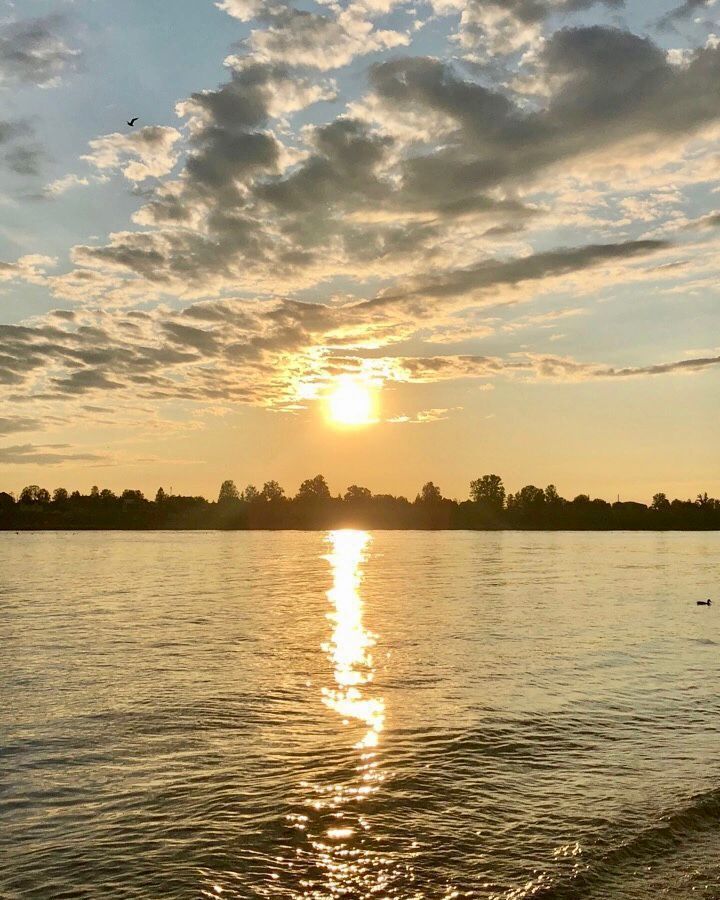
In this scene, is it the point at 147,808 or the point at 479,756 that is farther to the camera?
the point at 479,756

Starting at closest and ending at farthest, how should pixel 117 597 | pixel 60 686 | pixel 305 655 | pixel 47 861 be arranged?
pixel 47 861, pixel 60 686, pixel 305 655, pixel 117 597

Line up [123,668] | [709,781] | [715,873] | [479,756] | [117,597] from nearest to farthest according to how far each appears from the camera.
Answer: [715,873]
[709,781]
[479,756]
[123,668]
[117,597]

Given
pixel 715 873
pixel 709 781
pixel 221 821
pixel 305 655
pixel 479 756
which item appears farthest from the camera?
pixel 305 655

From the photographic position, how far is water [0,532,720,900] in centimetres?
1432

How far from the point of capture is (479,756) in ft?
70.6

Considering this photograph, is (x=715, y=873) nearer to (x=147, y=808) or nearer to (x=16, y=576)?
(x=147, y=808)

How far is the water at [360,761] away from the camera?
47.0ft

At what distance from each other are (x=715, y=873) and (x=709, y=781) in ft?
18.7

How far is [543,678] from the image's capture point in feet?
108

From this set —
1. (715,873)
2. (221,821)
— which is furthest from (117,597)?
(715,873)

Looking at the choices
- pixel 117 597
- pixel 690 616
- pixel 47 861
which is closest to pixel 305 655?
pixel 47 861

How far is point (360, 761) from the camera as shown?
69.5 ft

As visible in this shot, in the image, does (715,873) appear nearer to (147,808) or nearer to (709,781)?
(709,781)

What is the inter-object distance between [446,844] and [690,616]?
45256mm
